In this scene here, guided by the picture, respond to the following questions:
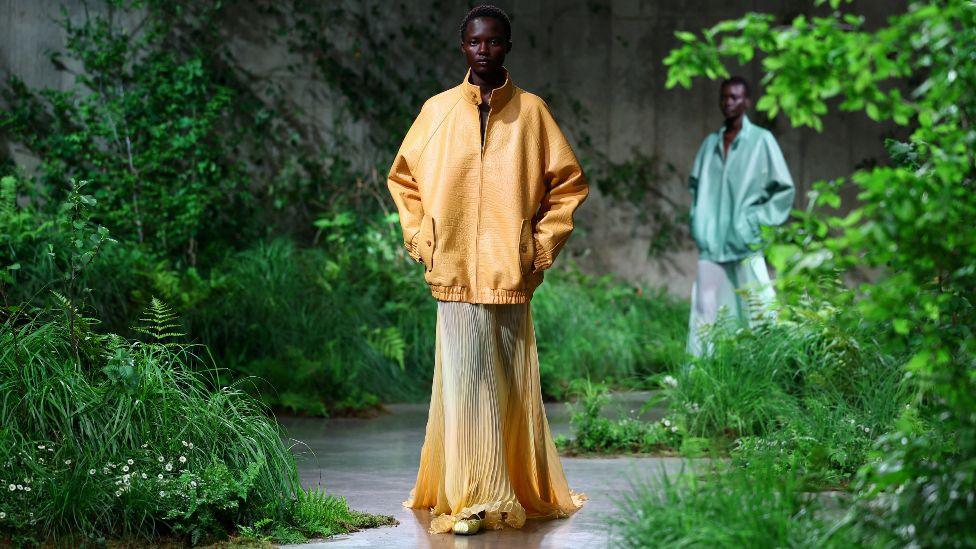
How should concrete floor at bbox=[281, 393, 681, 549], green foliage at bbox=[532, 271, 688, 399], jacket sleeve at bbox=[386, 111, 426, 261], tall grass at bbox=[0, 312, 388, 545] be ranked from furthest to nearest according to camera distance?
1. green foliage at bbox=[532, 271, 688, 399]
2. jacket sleeve at bbox=[386, 111, 426, 261]
3. concrete floor at bbox=[281, 393, 681, 549]
4. tall grass at bbox=[0, 312, 388, 545]

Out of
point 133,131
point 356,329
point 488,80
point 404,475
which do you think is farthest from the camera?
point 133,131

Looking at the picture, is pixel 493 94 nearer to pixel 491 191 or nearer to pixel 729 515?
pixel 491 191

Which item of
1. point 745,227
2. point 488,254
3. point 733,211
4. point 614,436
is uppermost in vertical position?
point 733,211

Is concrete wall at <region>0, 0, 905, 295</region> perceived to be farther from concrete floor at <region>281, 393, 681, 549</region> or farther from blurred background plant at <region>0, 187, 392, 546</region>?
blurred background plant at <region>0, 187, 392, 546</region>

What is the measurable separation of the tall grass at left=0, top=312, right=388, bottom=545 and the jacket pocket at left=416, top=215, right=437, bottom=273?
2.99ft

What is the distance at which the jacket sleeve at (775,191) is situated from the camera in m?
8.89

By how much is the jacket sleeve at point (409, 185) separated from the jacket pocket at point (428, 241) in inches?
3.8

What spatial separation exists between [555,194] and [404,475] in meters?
1.85

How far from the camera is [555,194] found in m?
5.43

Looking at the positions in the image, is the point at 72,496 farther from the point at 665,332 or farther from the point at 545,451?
the point at 665,332

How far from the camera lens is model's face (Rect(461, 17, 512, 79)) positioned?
207 inches

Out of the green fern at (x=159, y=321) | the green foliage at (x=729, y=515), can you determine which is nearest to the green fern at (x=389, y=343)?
the green fern at (x=159, y=321)

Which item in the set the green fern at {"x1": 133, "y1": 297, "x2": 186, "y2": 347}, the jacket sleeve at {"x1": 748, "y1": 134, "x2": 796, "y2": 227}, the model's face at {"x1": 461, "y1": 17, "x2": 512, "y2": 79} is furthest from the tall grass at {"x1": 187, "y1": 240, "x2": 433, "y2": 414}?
the model's face at {"x1": 461, "y1": 17, "x2": 512, "y2": 79}

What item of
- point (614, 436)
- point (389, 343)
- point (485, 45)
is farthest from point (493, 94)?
point (389, 343)
